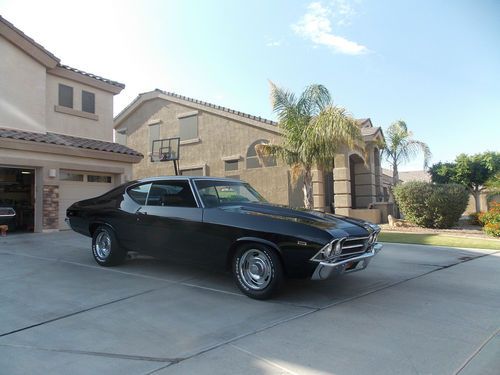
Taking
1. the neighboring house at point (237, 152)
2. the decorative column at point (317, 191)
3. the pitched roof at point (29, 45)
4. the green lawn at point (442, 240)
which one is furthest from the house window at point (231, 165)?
the green lawn at point (442, 240)

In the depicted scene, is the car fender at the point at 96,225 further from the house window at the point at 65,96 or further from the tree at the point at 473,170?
the tree at the point at 473,170

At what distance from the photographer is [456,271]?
22.4 ft

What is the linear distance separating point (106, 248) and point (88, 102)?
972 cm

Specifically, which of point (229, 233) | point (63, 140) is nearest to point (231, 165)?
point (63, 140)

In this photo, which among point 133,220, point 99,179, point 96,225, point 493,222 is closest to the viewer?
point 133,220

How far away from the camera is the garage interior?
12969mm

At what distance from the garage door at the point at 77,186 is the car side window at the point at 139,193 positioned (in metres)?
7.38

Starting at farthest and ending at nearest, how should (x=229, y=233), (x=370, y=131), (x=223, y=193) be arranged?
1. (x=370, y=131)
2. (x=223, y=193)
3. (x=229, y=233)

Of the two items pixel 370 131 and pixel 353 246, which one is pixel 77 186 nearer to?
pixel 353 246

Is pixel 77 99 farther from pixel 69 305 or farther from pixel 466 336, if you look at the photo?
pixel 466 336

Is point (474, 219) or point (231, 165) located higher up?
point (231, 165)

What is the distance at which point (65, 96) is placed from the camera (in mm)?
13938

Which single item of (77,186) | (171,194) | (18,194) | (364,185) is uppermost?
(364,185)

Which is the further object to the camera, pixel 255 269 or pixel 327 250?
pixel 255 269
